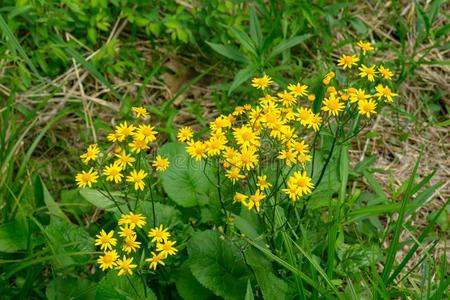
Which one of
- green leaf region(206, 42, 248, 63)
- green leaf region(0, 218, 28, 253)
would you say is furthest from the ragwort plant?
green leaf region(206, 42, 248, 63)

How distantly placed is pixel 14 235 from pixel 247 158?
974 mm

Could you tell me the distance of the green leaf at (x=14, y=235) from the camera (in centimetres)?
226

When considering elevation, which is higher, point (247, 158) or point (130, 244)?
point (247, 158)

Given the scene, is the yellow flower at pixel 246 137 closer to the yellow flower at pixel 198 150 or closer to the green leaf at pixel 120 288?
the yellow flower at pixel 198 150

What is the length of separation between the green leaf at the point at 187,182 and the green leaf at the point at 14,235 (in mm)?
513

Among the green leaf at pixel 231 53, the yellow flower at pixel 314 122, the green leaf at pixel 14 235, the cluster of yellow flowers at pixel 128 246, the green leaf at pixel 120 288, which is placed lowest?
the green leaf at pixel 14 235

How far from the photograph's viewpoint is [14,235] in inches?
90.4

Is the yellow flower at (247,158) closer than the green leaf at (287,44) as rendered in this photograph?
Yes

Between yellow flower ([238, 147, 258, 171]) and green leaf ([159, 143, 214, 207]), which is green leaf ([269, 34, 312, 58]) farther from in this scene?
yellow flower ([238, 147, 258, 171])

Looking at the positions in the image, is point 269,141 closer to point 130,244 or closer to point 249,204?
point 249,204

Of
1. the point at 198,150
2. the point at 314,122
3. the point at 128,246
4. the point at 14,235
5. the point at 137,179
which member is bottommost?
the point at 14,235

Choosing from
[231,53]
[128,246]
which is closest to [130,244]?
[128,246]

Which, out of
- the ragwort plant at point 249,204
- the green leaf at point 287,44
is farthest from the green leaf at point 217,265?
the green leaf at point 287,44

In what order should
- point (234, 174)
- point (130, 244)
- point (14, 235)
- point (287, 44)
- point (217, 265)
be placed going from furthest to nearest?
point (287, 44), point (14, 235), point (217, 265), point (234, 174), point (130, 244)
